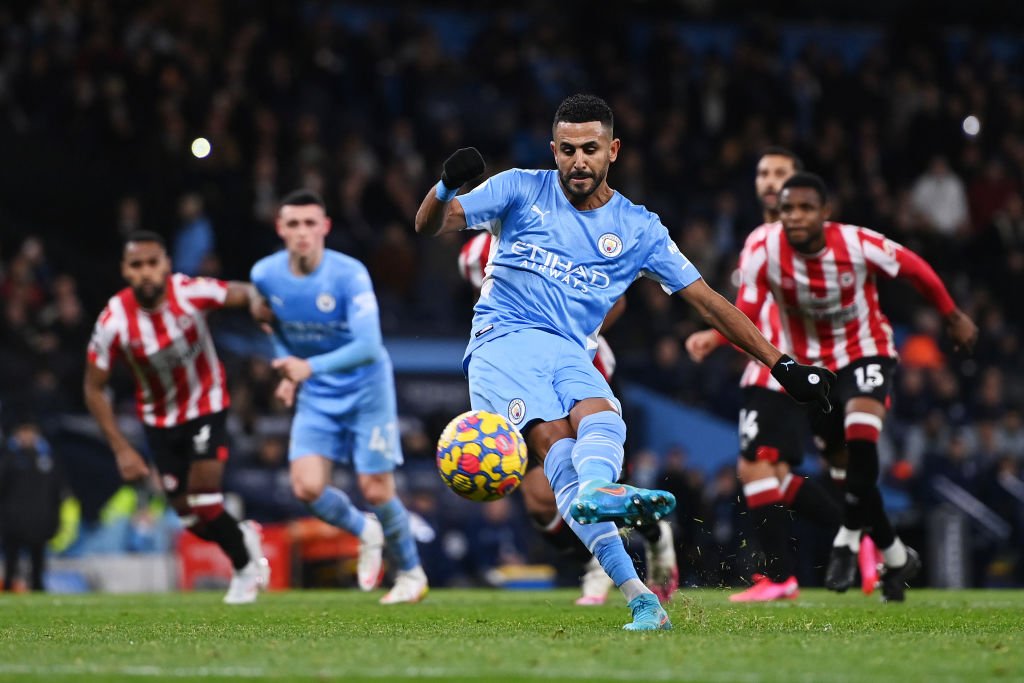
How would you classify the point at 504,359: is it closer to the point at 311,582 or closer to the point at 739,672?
the point at 739,672

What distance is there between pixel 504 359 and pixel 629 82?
676 inches

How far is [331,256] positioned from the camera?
10.9 meters

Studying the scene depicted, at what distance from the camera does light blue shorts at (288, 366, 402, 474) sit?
10906 millimetres

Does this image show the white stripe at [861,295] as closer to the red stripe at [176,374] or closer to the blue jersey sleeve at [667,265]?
the blue jersey sleeve at [667,265]

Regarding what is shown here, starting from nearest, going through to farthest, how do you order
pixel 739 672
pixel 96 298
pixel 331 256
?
pixel 739 672 < pixel 331 256 < pixel 96 298

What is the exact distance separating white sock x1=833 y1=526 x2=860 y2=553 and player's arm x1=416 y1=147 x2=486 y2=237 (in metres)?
4.11

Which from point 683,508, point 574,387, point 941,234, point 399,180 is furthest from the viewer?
point 941,234

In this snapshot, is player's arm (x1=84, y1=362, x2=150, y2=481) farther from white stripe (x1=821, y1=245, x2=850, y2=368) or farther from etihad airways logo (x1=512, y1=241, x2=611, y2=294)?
white stripe (x1=821, y1=245, x2=850, y2=368)

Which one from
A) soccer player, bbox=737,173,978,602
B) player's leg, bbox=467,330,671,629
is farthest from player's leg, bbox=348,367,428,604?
player's leg, bbox=467,330,671,629

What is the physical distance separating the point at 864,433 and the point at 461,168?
410 cm

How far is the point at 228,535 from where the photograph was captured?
11.2m

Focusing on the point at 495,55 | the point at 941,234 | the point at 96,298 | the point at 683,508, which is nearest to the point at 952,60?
the point at 941,234

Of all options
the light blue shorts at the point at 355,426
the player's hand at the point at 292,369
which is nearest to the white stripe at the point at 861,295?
the light blue shorts at the point at 355,426

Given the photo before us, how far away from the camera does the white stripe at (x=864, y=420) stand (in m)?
9.95
